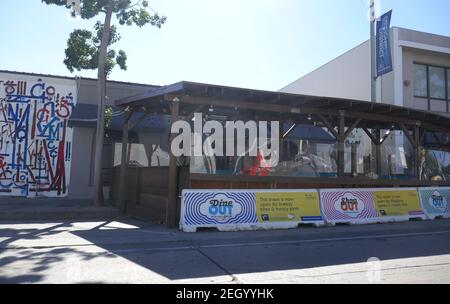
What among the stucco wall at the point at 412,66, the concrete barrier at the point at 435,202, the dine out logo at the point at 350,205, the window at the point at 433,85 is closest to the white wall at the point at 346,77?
the stucco wall at the point at 412,66

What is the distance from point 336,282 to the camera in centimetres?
618

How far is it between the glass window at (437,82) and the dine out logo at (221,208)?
56.5 feet

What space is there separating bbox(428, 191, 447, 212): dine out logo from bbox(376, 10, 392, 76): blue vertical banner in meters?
7.76

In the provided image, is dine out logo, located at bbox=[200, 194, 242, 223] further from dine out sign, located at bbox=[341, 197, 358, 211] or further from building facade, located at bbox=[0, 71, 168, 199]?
building facade, located at bbox=[0, 71, 168, 199]

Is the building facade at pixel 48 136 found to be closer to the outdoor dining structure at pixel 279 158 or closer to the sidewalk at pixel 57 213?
the outdoor dining structure at pixel 279 158

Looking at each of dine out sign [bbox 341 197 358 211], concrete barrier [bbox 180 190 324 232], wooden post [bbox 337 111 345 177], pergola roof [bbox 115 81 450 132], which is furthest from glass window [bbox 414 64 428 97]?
concrete barrier [bbox 180 190 324 232]

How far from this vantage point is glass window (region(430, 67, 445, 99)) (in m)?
24.2

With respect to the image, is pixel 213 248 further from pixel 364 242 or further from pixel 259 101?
pixel 259 101

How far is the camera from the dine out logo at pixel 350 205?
1338 centimetres

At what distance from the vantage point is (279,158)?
48.2ft
